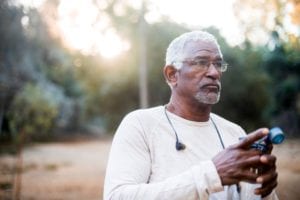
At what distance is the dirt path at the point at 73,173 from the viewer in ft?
32.4

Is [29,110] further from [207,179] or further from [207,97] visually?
[207,179]

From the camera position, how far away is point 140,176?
5.50 feet

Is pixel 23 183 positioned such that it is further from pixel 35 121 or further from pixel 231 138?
pixel 231 138

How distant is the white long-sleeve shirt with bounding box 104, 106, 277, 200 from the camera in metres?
1.49

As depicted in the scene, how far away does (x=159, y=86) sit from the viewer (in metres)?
23.4

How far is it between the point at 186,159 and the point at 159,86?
2169 cm

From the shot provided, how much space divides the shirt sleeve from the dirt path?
5.07 metres

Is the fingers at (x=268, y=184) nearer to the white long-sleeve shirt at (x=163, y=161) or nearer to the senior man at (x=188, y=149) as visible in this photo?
the senior man at (x=188, y=149)

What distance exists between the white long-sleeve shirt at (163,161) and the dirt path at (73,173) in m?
4.85

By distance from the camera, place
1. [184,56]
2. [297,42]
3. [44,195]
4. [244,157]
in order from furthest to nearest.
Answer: [44,195] → [297,42] → [184,56] → [244,157]

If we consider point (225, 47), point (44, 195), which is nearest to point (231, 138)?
point (44, 195)

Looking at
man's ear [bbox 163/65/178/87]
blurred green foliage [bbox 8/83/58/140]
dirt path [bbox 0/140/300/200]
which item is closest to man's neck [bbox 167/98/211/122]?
man's ear [bbox 163/65/178/87]

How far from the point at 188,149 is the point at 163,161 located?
0.42 feet

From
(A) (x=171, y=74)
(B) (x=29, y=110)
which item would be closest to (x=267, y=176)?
(A) (x=171, y=74)
